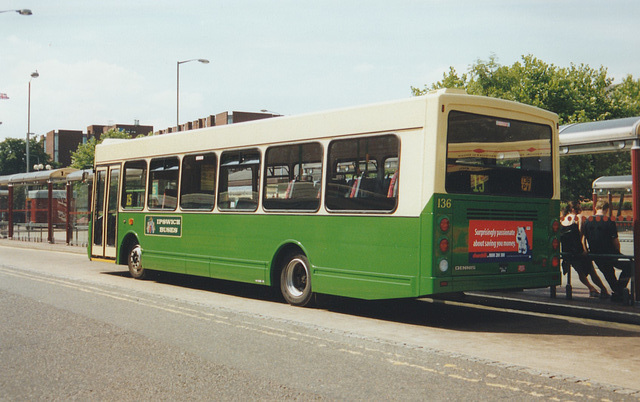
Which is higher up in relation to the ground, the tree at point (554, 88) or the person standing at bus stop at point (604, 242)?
the tree at point (554, 88)

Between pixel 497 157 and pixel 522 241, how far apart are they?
1255 millimetres

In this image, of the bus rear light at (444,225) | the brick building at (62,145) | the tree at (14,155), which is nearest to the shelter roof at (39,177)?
the bus rear light at (444,225)

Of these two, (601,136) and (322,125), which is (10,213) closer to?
(322,125)

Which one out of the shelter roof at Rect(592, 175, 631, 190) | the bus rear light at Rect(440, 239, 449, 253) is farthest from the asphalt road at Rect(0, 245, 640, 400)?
the shelter roof at Rect(592, 175, 631, 190)

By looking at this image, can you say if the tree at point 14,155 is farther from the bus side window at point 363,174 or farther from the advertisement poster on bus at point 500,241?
the advertisement poster on bus at point 500,241

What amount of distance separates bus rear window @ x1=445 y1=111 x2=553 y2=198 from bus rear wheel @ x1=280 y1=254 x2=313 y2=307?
298cm

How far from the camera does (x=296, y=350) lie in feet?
24.6

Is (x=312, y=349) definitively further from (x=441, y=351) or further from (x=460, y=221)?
(x=460, y=221)

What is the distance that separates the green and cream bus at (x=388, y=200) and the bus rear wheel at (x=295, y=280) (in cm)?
2

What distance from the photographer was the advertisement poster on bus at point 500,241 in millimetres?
9320

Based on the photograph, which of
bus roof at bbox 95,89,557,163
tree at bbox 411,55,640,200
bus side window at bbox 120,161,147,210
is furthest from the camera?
Result: tree at bbox 411,55,640,200

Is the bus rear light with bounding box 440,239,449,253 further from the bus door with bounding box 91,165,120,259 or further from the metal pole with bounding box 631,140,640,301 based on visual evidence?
the bus door with bounding box 91,165,120,259

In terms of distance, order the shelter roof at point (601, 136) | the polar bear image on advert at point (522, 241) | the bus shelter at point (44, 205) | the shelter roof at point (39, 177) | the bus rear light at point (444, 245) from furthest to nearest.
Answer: the shelter roof at point (39, 177) → the bus shelter at point (44, 205) → the shelter roof at point (601, 136) → the polar bear image on advert at point (522, 241) → the bus rear light at point (444, 245)

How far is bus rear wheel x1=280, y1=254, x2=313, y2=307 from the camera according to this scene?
433 inches
